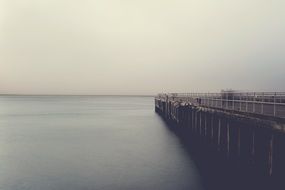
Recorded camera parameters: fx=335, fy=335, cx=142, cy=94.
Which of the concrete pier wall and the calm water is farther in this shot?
the calm water

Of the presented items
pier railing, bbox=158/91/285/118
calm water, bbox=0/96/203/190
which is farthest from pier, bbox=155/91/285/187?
calm water, bbox=0/96/203/190

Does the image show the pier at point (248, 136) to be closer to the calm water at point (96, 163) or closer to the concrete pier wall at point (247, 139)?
the concrete pier wall at point (247, 139)

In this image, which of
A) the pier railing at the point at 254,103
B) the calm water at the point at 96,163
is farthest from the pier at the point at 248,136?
the calm water at the point at 96,163

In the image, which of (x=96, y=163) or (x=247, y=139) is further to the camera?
(x=96, y=163)

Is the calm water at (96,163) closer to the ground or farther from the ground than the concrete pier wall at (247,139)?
closer to the ground

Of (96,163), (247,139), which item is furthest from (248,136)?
(96,163)

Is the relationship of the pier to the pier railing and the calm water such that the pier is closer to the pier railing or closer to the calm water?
the pier railing

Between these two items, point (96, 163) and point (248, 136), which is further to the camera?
point (96, 163)

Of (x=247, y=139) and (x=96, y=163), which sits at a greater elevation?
(x=247, y=139)

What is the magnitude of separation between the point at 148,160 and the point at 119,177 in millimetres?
6565

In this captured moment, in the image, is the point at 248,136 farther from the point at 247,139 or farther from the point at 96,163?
the point at 96,163

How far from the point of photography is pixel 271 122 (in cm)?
1551

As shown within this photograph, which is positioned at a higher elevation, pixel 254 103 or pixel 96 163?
pixel 254 103

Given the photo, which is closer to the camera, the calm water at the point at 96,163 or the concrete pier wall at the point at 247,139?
the concrete pier wall at the point at 247,139
